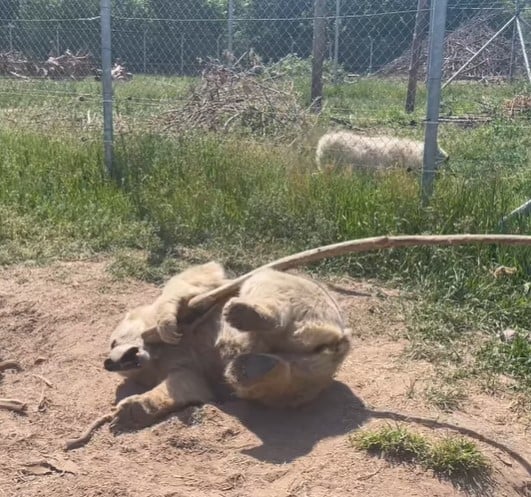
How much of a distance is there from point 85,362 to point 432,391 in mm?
1849

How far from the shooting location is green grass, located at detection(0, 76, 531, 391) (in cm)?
502

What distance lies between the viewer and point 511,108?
45.9ft

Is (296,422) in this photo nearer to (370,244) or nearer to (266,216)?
(370,244)

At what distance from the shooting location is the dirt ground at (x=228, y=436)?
309cm

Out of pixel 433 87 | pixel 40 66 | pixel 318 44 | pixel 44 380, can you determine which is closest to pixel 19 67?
pixel 40 66

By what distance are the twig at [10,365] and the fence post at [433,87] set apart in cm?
312

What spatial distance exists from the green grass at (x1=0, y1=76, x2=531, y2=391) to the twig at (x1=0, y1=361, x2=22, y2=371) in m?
1.39

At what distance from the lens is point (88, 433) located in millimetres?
3496

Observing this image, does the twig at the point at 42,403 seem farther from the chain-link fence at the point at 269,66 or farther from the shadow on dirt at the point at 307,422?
the chain-link fence at the point at 269,66

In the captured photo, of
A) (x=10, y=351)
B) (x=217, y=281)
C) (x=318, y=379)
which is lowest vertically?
(x=10, y=351)

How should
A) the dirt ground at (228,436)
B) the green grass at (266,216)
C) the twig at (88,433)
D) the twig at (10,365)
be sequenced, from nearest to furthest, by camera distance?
the dirt ground at (228,436)
the twig at (88,433)
the twig at (10,365)
the green grass at (266,216)

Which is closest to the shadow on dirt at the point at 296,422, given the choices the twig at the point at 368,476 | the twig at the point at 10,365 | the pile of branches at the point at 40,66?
the twig at the point at 368,476

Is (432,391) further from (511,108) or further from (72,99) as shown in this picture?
(511,108)

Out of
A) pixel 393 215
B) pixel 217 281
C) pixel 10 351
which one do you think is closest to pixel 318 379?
pixel 217 281
